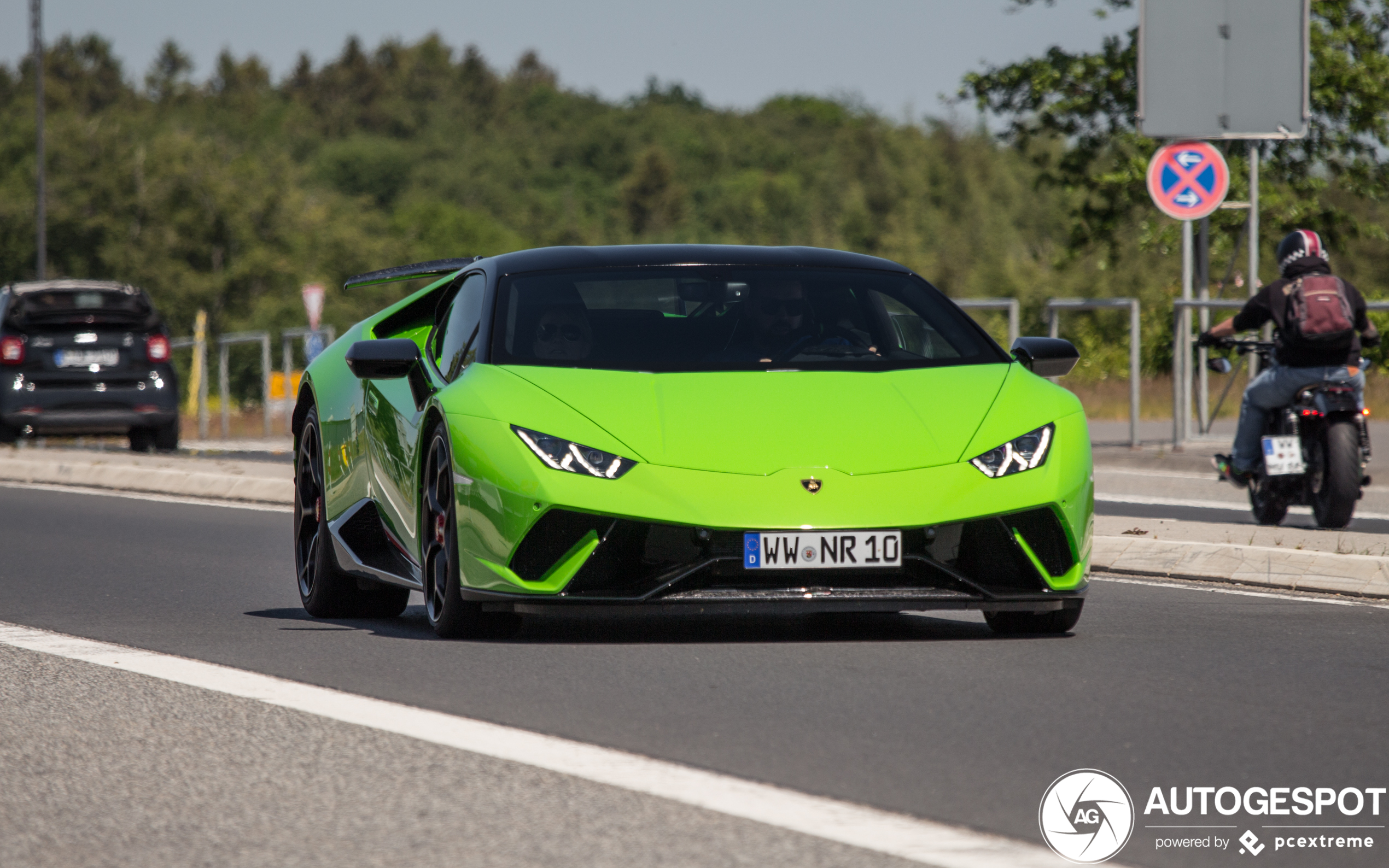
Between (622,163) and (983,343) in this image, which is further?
(622,163)

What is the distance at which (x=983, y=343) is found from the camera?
8.01 m

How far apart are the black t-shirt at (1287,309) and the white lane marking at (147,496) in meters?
6.96

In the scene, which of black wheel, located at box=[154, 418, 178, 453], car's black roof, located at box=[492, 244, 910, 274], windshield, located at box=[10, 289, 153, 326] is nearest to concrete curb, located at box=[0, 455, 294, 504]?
windshield, located at box=[10, 289, 153, 326]

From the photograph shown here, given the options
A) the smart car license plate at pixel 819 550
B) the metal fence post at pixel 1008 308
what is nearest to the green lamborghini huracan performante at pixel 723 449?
the smart car license plate at pixel 819 550

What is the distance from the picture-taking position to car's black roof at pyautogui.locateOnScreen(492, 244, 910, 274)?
8.25m

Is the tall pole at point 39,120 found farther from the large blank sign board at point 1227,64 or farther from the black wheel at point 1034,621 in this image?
the black wheel at point 1034,621

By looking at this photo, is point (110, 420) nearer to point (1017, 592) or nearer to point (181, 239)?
point (1017, 592)

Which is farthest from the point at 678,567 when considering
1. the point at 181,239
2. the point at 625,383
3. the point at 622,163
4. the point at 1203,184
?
the point at 622,163

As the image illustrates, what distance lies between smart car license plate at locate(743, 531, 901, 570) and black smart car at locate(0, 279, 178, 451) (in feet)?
61.7

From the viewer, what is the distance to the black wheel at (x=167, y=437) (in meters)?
25.3

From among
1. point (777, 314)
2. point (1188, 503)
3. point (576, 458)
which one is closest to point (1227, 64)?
point (1188, 503)

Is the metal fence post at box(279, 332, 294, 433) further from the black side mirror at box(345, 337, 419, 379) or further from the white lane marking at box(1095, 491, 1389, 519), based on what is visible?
the black side mirror at box(345, 337, 419, 379)

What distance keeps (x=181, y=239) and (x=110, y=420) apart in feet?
215

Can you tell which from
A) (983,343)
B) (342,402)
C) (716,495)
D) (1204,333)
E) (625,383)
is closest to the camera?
(716,495)
